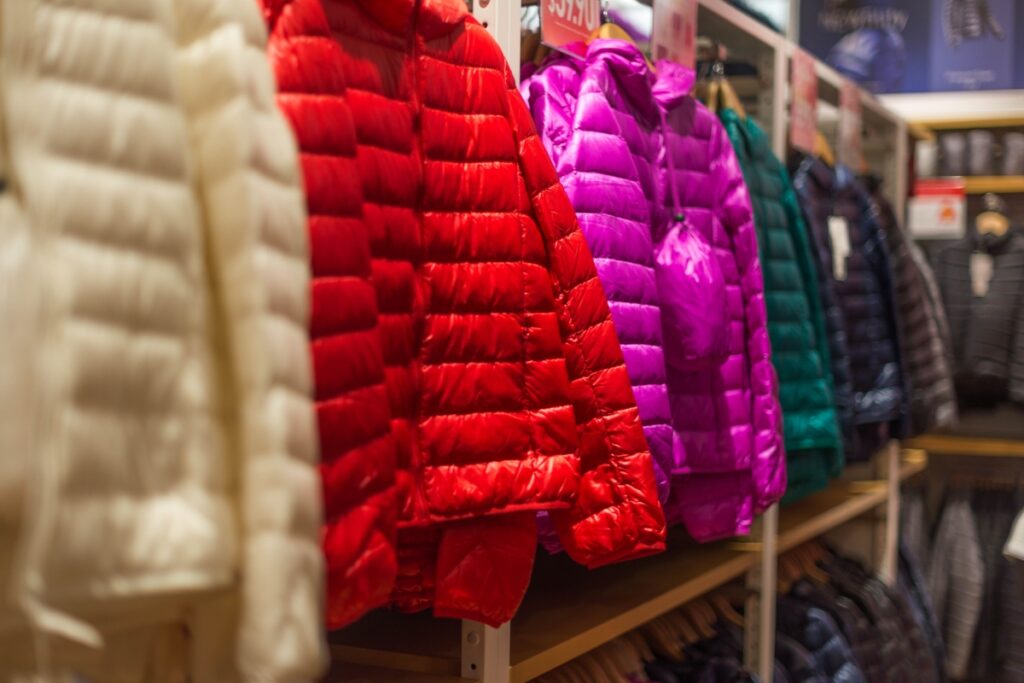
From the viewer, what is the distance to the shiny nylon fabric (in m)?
2.25

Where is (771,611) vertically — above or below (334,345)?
below

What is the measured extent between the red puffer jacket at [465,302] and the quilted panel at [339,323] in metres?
0.06

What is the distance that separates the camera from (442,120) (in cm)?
146

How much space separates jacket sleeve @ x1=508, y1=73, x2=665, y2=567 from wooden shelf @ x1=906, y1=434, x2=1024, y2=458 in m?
3.62

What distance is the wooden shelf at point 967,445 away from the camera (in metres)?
4.88

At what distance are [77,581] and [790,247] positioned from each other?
2.12 m

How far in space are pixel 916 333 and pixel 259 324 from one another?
10.7ft

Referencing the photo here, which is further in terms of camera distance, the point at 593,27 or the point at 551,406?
the point at 593,27

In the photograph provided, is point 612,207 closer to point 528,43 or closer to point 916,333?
point 528,43

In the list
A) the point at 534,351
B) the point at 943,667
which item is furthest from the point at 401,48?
the point at 943,667

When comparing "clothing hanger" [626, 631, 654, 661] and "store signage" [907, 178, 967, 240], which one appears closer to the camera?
"clothing hanger" [626, 631, 654, 661]

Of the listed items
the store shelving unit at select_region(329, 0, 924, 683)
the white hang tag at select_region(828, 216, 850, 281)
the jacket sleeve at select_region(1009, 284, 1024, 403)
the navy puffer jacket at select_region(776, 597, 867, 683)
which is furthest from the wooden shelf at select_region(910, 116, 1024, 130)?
the navy puffer jacket at select_region(776, 597, 867, 683)

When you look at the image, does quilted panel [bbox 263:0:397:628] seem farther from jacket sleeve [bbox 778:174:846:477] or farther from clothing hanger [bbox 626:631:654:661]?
jacket sleeve [bbox 778:174:846:477]

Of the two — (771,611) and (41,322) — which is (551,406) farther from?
(771,611)
